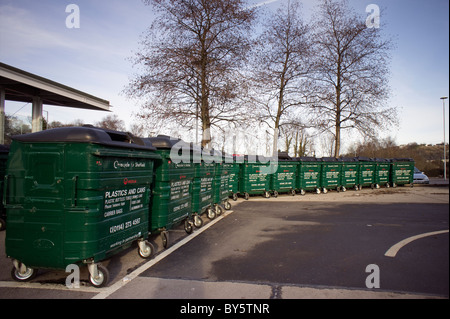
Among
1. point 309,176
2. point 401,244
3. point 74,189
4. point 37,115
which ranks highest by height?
point 37,115

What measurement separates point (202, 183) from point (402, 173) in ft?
55.6

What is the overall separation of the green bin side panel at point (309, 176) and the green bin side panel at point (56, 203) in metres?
12.4

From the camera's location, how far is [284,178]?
48.1ft

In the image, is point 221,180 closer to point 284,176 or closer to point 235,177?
point 235,177

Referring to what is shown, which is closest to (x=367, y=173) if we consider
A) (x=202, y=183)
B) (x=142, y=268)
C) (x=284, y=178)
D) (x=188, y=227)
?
(x=284, y=178)

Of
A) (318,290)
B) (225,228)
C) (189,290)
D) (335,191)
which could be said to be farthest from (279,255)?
(335,191)

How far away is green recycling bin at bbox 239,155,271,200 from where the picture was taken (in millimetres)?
13438

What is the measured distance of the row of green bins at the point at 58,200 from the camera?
3.79 m

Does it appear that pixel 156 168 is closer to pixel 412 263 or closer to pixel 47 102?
pixel 412 263

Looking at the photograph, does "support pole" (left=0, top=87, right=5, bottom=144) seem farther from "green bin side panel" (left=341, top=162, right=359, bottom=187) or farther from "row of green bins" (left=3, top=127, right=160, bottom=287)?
"green bin side panel" (left=341, top=162, right=359, bottom=187)
